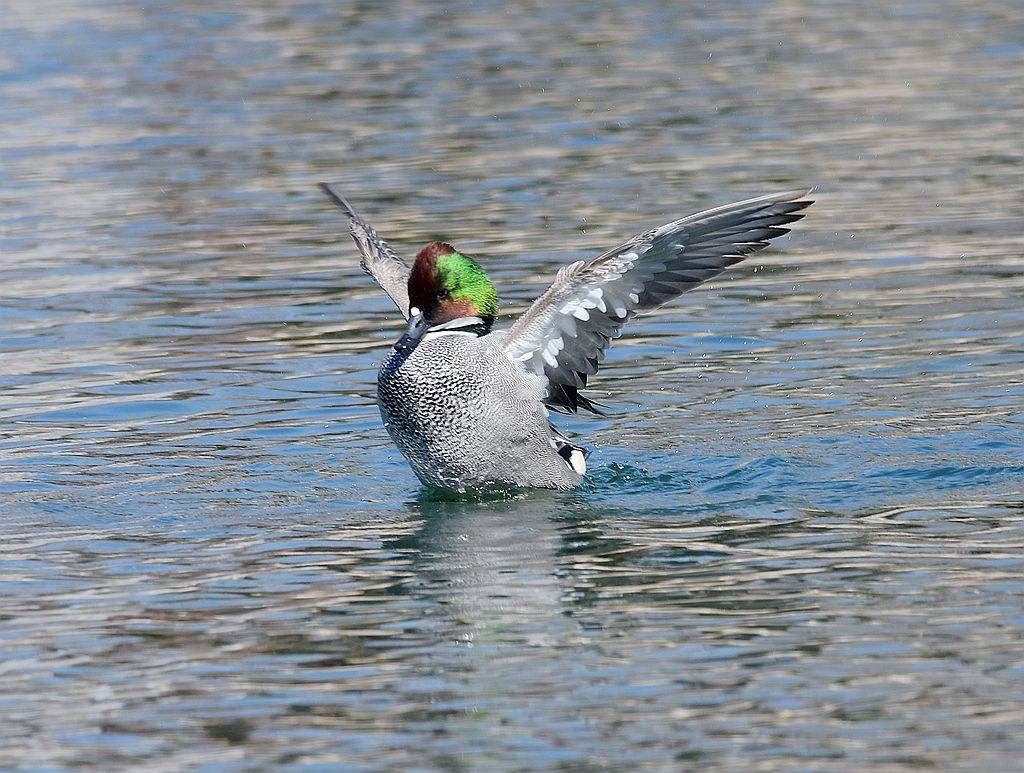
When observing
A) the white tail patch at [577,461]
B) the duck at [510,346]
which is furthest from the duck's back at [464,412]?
the white tail patch at [577,461]

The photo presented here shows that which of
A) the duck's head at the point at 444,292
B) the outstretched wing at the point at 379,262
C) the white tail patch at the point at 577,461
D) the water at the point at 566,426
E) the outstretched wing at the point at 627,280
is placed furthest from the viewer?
the outstretched wing at the point at 379,262

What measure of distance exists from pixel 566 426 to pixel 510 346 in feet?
5.47

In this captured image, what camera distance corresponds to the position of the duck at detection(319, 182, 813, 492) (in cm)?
839

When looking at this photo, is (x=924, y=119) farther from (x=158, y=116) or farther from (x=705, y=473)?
(x=705, y=473)

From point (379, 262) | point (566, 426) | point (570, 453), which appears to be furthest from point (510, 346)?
point (566, 426)

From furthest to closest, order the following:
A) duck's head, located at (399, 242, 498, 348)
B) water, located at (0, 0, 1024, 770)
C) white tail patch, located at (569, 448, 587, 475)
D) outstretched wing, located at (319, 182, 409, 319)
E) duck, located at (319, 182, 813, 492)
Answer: outstretched wing, located at (319, 182, 409, 319) → white tail patch, located at (569, 448, 587, 475) → duck's head, located at (399, 242, 498, 348) → duck, located at (319, 182, 813, 492) → water, located at (0, 0, 1024, 770)

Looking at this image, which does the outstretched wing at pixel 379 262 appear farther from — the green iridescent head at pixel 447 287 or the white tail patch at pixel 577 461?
the white tail patch at pixel 577 461

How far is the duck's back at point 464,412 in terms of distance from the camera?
8.47 metres

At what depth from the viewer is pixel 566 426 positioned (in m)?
10.3

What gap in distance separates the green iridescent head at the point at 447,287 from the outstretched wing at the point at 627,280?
0.71 feet

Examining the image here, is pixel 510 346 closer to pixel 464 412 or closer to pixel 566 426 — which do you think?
pixel 464 412

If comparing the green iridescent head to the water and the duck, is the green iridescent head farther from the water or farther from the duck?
the water

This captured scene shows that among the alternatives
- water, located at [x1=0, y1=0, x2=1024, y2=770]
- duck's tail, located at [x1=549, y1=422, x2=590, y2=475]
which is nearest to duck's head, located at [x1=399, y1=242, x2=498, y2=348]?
duck's tail, located at [x1=549, y1=422, x2=590, y2=475]

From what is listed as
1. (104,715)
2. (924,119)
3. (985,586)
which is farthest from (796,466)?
(924,119)
